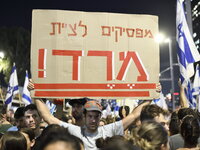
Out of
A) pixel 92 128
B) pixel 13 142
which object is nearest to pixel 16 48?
pixel 92 128

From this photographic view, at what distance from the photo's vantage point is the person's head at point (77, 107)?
4.39 metres

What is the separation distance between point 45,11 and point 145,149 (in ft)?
8.21

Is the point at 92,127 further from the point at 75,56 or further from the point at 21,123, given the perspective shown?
the point at 21,123

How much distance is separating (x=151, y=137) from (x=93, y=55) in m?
1.84

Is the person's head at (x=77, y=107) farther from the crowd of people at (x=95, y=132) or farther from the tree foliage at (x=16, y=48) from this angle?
the tree foliage at (x=16, y=48)

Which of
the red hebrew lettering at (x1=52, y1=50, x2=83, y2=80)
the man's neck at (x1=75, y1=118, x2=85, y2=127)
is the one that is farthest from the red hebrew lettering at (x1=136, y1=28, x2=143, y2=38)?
the man's neck at (x1=75, y1=118, x2=85, y2=127)

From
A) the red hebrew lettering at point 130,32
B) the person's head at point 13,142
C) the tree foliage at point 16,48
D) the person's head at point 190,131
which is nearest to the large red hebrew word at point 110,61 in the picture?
the red hebrew lettering at point 130,32

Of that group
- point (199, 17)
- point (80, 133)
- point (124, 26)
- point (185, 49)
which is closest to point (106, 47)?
point (124, 26)

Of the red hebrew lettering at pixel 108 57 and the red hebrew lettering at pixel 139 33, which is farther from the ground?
the red hebrew lettering at pixel 139 33

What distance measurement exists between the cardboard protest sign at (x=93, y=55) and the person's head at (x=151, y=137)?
1.40m

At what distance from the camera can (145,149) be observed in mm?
2779

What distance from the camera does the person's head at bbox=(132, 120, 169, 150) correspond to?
281cm

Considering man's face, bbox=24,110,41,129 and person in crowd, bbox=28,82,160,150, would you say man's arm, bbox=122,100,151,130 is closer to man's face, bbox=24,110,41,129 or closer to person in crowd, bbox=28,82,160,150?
person in crowd, bbox=28,82,160,150

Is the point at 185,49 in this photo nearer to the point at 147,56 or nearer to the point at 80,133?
the point at 147,56
